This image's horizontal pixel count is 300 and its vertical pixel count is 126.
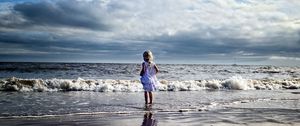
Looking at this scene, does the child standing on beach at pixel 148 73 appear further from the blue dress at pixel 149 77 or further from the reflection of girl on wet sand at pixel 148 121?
the reflection of girl on wet sand at pixel 148 121

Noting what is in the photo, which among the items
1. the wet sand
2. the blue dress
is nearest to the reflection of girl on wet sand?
the wet sand

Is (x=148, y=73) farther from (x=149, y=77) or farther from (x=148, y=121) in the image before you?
(x=148, y=121)

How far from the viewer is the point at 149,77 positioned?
42.8 feet

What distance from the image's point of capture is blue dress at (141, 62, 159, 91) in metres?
13.0

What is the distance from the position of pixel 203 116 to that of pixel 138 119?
2.00m

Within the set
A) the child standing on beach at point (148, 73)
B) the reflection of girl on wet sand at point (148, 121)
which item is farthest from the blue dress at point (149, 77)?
the reflection of girl on wet sand at point (148, 121)

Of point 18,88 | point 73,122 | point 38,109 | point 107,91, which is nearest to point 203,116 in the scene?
point 73,122

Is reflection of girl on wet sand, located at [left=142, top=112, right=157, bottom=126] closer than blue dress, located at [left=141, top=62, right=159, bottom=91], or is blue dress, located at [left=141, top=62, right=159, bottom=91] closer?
reflection of girl on wet sand, located at [left=142, top=112, right=157, bottom=126]

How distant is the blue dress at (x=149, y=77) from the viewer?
13.0m

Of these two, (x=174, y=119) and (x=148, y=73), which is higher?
(x=148, y=73)

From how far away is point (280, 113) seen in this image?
10.8 metres

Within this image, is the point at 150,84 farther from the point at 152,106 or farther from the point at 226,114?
the point at 226,114

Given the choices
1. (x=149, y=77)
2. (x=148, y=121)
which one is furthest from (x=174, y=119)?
(x=149, y=77)

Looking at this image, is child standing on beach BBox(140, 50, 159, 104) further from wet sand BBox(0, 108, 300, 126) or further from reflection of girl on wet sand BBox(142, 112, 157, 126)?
reflection of girl on wet sand BBox(142, 112, 157, 126)
